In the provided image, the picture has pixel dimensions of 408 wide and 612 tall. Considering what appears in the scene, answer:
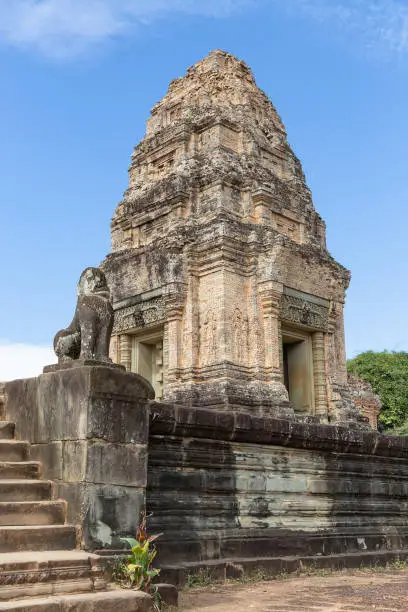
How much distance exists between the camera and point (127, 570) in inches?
214

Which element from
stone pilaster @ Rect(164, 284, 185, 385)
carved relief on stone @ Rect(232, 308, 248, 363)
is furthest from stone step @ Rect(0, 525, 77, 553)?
stone pilaster @ Rect(164, 284, 185, 385)

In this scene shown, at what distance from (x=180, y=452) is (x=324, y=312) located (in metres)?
11.5

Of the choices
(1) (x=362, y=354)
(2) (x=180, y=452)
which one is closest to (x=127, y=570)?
(2) (x=180, y=452)

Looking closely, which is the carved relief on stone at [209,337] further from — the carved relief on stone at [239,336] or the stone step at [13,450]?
the stone step at [13,450]

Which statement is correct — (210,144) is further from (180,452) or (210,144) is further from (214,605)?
(214,605)

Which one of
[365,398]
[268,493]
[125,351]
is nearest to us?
[268,493]

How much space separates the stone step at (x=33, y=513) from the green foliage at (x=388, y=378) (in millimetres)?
35421

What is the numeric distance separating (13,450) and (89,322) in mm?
1526

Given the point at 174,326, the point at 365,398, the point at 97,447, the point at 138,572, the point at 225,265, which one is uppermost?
the point at 225,265

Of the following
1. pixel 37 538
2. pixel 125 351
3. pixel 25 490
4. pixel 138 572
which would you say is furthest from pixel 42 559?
pixel 125 351

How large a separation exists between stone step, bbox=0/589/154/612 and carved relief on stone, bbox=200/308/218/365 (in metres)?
10.6

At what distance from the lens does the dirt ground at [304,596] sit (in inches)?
228

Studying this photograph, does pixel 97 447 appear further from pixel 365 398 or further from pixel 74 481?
pixel 365 398

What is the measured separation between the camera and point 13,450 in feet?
21.4
